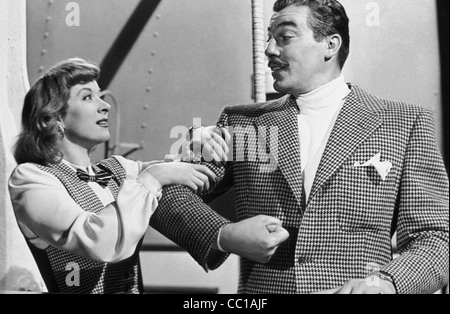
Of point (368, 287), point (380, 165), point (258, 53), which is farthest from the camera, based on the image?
point (258, 53)

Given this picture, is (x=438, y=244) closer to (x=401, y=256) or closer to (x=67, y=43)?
(x=401, y=256)

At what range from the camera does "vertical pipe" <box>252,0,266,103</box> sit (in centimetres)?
193

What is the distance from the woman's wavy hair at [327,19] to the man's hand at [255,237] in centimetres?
53

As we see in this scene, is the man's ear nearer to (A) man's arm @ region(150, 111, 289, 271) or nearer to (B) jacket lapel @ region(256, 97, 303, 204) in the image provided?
(B) jacket lapel @ region(256, 97, 303, 204)

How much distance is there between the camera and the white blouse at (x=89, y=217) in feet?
5.78

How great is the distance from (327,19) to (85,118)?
2.50 feet

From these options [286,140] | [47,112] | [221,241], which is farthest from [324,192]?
[47,112]

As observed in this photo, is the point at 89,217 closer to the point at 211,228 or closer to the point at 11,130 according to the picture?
the point at 211,228

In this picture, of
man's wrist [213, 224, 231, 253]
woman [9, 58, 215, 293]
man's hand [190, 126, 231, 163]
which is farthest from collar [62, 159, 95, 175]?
man's wrist [213, 224, 231, 253]

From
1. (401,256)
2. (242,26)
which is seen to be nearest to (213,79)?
(242,26)

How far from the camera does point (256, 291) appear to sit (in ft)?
5.77

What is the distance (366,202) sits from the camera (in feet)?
5.58

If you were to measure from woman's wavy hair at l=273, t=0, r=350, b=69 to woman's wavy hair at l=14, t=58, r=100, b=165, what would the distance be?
64cm

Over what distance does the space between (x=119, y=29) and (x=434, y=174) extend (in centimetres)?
106
